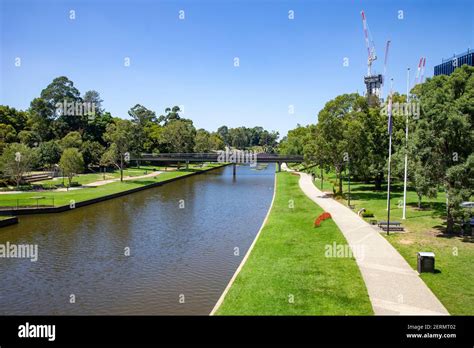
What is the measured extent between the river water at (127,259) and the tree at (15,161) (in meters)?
14.9

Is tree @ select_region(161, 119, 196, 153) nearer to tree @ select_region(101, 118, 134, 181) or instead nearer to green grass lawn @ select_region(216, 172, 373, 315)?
tree @ select_region(101, 118, 134, 181)

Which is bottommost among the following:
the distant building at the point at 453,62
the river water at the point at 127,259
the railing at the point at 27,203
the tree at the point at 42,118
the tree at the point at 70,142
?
the river water at the point at 127,259

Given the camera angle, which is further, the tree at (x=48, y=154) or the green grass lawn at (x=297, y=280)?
the tree at (x=48, y=154)

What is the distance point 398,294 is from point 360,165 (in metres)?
34.2

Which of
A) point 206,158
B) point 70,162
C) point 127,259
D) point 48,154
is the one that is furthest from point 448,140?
point 206,158

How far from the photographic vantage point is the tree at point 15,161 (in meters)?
54.5

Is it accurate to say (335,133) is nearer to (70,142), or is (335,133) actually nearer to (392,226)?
(392,226)

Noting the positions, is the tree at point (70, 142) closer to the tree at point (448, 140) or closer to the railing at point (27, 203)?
the railing at point (27, 203)

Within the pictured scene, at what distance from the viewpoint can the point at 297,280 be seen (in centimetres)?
2131

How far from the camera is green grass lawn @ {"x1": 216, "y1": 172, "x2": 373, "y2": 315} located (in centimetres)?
1769

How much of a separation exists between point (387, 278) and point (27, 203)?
132 feet

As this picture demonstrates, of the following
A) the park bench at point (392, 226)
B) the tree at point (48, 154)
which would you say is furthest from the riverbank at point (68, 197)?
the park bench at point (392, 226)

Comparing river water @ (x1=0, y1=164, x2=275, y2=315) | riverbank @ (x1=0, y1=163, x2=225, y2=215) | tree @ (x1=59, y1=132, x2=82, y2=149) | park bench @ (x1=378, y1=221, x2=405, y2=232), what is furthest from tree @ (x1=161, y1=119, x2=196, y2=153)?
park bench @ (x1=378, y1=221, x2=405, y2=232)

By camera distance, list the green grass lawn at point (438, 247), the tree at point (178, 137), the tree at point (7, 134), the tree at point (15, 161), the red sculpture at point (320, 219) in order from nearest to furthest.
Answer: the green grass lawn at point (438, 247), the red sculpture at point (320, 219), the tree at point (15, 161), the tree at point (7, 134), the tree at point (178, 137)
